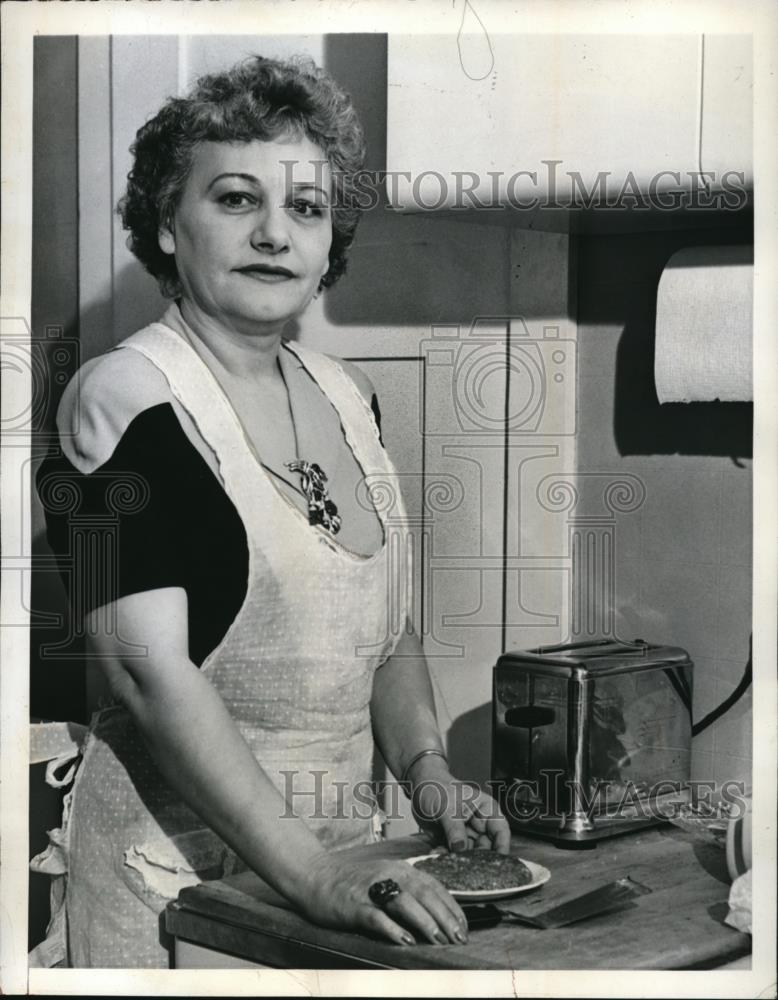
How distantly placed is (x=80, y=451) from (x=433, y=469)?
0.36 metres

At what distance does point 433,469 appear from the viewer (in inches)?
52.9

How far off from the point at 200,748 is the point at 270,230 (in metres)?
0.50

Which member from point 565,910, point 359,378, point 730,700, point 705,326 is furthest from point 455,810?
point 705,326

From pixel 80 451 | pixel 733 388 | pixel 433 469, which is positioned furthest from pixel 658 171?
pixel 80 451

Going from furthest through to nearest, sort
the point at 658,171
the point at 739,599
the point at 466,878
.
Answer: the point at 739,599 < the point at 658,171 < the point at 466,878

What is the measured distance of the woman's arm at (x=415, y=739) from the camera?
4.38 ft

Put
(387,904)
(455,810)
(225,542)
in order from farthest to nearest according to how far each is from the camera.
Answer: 1. (455,810)
2. (225,542)
3. (387,904)

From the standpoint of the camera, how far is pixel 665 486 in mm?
1416

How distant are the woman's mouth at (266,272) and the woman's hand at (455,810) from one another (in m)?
0.52

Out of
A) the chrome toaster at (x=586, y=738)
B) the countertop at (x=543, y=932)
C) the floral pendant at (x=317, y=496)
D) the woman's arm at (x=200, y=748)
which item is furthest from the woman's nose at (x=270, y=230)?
the countertop at (x=543, y=932)

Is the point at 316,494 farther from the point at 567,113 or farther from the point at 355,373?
the point at 567,113

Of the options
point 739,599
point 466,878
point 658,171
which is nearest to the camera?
point 466,878

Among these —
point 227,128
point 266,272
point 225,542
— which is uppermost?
point 227,128

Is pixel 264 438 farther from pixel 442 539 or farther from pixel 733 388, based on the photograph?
pixel 733 388
